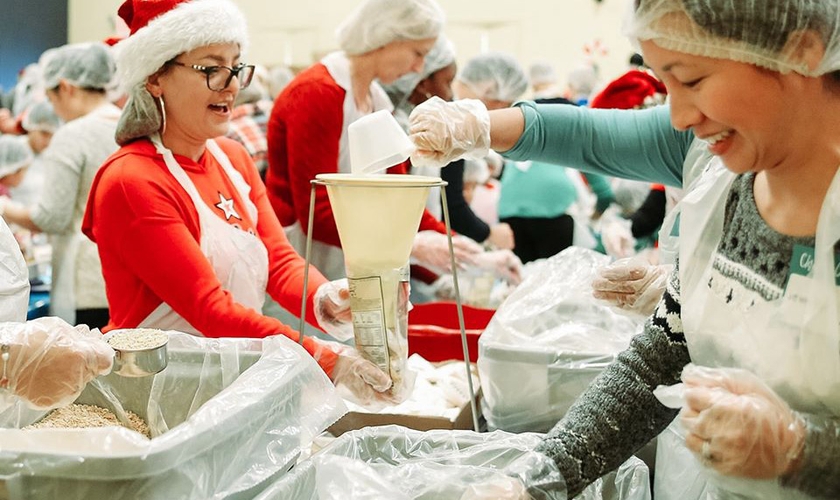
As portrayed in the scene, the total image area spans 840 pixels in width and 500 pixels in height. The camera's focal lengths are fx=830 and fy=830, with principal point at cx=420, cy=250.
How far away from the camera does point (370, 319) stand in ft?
4.30

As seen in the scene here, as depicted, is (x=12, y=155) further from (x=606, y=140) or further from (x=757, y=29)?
(x=757, y=29)

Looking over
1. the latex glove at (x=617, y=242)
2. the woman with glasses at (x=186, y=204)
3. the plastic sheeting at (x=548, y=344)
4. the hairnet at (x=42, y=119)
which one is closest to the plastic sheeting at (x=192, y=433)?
the woman with glasses at (x=186, y=204)

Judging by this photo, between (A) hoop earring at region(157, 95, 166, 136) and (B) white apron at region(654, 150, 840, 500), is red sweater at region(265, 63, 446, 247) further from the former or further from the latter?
(B) white apron at region(654, 150, 840, 500)

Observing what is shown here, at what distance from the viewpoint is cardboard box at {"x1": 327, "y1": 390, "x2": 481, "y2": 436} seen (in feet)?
5.37

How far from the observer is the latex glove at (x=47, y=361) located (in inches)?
43.6

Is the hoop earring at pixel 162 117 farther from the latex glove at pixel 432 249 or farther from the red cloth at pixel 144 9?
the latex glove at pixel 432 249

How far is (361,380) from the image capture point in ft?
4.72

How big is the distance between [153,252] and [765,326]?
3.76 ft

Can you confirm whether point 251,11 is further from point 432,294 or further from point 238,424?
point 238,424

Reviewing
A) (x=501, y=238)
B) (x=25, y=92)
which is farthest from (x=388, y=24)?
(x=25, y=92)

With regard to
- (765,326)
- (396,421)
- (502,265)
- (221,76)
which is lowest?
(502,265)

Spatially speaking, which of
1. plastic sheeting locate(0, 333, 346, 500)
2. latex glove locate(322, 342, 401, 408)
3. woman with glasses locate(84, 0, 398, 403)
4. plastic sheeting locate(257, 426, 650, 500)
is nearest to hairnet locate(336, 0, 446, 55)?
woman with glasses locate(84, 0, 398, 403)

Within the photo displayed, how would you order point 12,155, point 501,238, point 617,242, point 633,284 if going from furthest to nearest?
point 12,155 < point 501,238 < point 617,242 < point 633,284

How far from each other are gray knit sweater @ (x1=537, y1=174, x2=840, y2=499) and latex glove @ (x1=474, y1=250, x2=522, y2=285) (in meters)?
1.73
